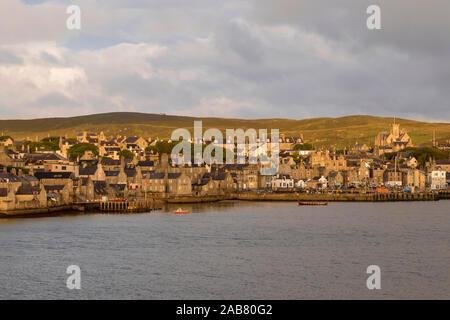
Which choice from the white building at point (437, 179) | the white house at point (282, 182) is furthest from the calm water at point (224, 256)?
the white building at point (437, 179)

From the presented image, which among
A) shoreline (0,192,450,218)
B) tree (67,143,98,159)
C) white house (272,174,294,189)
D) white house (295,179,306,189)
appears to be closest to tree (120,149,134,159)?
tree (67,143,98,159)

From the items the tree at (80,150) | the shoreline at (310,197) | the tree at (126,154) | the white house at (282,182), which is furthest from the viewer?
the tree at (126,154)

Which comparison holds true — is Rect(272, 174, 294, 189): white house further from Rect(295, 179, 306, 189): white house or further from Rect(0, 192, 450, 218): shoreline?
Rect(0, 192, 450, 218): shoreline

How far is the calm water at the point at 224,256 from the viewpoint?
40.2 m

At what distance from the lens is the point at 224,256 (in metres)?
51.6

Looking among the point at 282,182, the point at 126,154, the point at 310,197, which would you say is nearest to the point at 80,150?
the point at 126,154

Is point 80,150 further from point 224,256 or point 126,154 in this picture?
point 224,256

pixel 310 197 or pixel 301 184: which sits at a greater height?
pixel 301 184

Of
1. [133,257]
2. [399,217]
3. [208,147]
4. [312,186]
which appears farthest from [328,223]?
[208,147]

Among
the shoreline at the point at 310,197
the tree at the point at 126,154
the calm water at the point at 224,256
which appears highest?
the tree at the point at 126,154

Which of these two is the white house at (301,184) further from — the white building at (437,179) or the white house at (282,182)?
the white building at (437,179)

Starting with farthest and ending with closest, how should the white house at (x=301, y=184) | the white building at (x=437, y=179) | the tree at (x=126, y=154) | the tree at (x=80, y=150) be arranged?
1. the tree at (x=126, y=154)
2. the tree at (x=80, y=150)
3. the white building at (x=437, y=179)
4. the white house at (x=301, y=184)

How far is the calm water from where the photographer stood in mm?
40188

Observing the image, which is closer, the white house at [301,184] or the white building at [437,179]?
the white house at [301,184]
